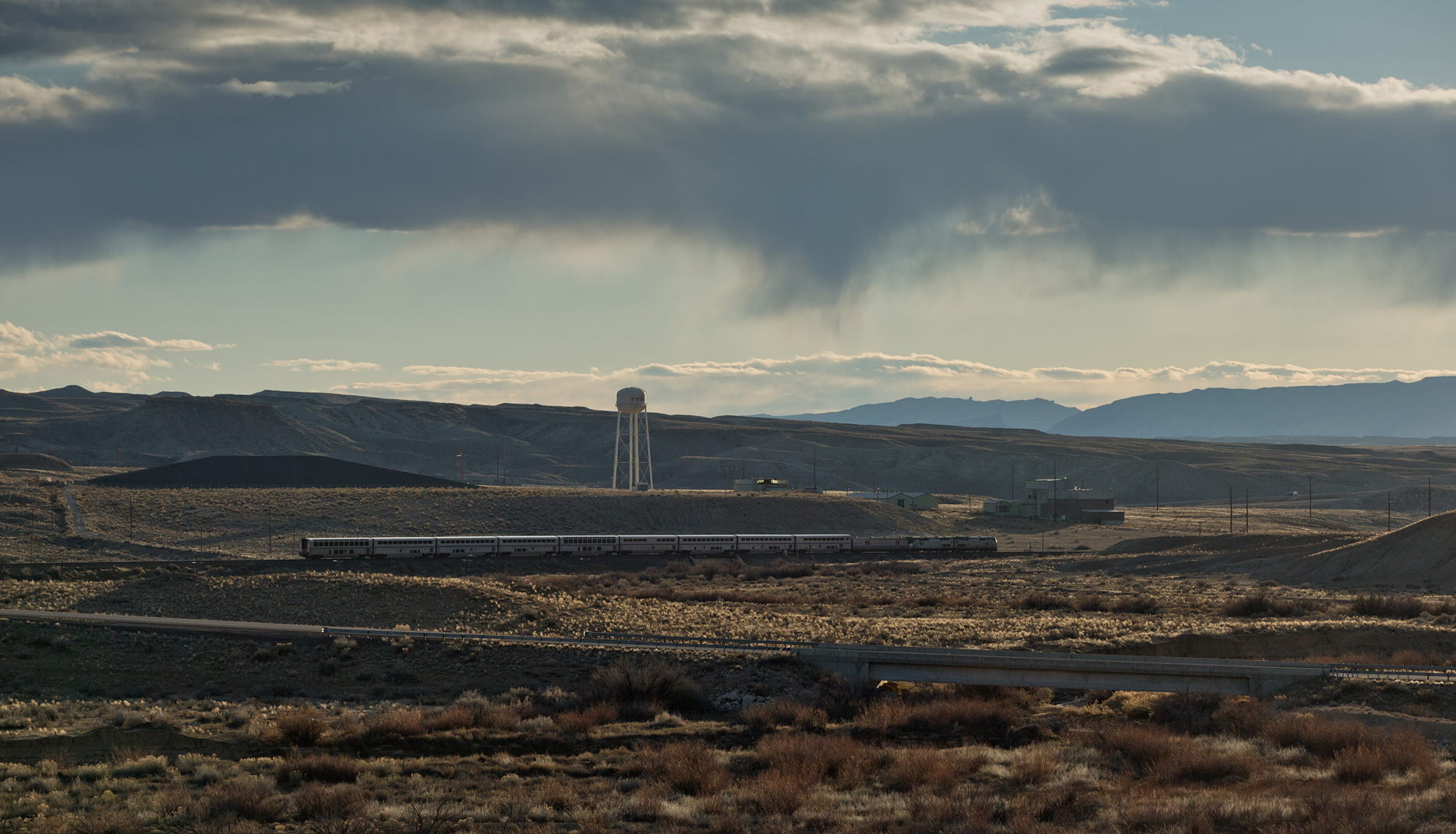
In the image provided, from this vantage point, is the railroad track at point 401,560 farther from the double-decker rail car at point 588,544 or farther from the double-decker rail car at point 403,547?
the double-decker rail car at point 588,544

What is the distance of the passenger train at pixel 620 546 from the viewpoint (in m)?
75.0

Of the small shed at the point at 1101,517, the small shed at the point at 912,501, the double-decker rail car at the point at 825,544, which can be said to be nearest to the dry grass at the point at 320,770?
the double-decker rail car at the point at 825,544

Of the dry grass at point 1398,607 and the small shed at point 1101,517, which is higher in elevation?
the dry grass at point 1398,607

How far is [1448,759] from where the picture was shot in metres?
23.0

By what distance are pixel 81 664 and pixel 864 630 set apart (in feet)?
89.9

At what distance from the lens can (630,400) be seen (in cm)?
13800

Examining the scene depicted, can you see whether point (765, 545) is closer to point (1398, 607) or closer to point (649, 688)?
point (1398, 607)

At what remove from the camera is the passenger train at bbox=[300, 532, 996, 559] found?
75.0 meters

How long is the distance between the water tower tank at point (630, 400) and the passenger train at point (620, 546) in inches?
1804

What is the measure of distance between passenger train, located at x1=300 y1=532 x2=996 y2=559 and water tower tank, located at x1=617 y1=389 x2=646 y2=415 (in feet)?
150

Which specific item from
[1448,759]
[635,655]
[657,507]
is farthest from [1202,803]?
[657,507]

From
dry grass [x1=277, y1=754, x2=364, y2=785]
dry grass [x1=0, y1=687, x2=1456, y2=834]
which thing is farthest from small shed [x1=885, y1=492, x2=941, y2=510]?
dry grass [x1=277, y1=754, x2=364, y2=785]

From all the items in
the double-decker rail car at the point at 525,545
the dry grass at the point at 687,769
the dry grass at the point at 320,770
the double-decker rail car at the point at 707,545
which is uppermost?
the dry grass at the point at 320,770

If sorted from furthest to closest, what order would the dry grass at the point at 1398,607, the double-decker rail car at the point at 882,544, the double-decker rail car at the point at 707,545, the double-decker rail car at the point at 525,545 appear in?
the double-decker rail car at the point at 882,544 → the double-decker rail car at the point at 707,545 → the double-decker rail car at the point at 525,545 → the dry grass at the point at 1398,607
